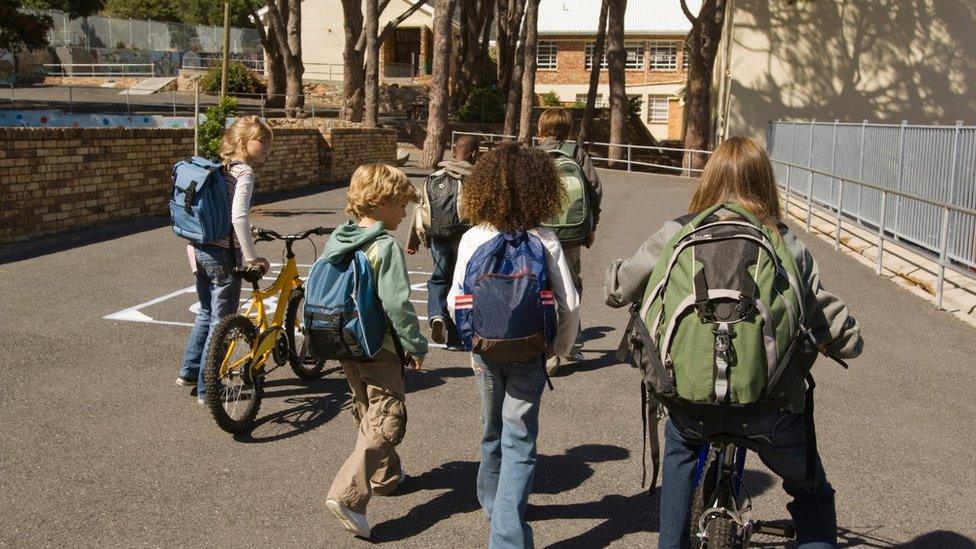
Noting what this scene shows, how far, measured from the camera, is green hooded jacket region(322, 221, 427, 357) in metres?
4.68

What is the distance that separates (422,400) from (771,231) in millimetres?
3823

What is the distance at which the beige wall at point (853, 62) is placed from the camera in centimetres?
3256

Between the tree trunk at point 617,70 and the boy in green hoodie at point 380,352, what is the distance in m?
30.7

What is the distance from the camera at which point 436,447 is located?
19.8ft

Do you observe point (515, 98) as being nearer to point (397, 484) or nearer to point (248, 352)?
point (248, 352)

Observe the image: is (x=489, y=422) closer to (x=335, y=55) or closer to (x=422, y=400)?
(x=422, y=400)

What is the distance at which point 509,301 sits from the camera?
13.5 ft

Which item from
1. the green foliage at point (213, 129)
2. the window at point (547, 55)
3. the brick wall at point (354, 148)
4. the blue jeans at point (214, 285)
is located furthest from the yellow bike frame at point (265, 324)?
the window at point (547, 55)

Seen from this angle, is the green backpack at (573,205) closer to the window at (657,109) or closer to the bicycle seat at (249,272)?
the bicycle seat at (249,272)

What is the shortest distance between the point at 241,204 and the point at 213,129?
414 inches

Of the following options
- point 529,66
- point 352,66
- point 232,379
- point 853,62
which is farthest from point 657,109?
point 232,379

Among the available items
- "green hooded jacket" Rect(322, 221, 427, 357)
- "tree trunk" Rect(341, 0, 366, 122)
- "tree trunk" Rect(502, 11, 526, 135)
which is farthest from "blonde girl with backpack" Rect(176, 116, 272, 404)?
"tree trunk" Rect(502, 11, 526, 135)

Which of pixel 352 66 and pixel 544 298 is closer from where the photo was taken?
pixel 544 298

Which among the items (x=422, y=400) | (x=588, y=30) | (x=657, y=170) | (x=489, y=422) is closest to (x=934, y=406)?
(x=422, y=400)
